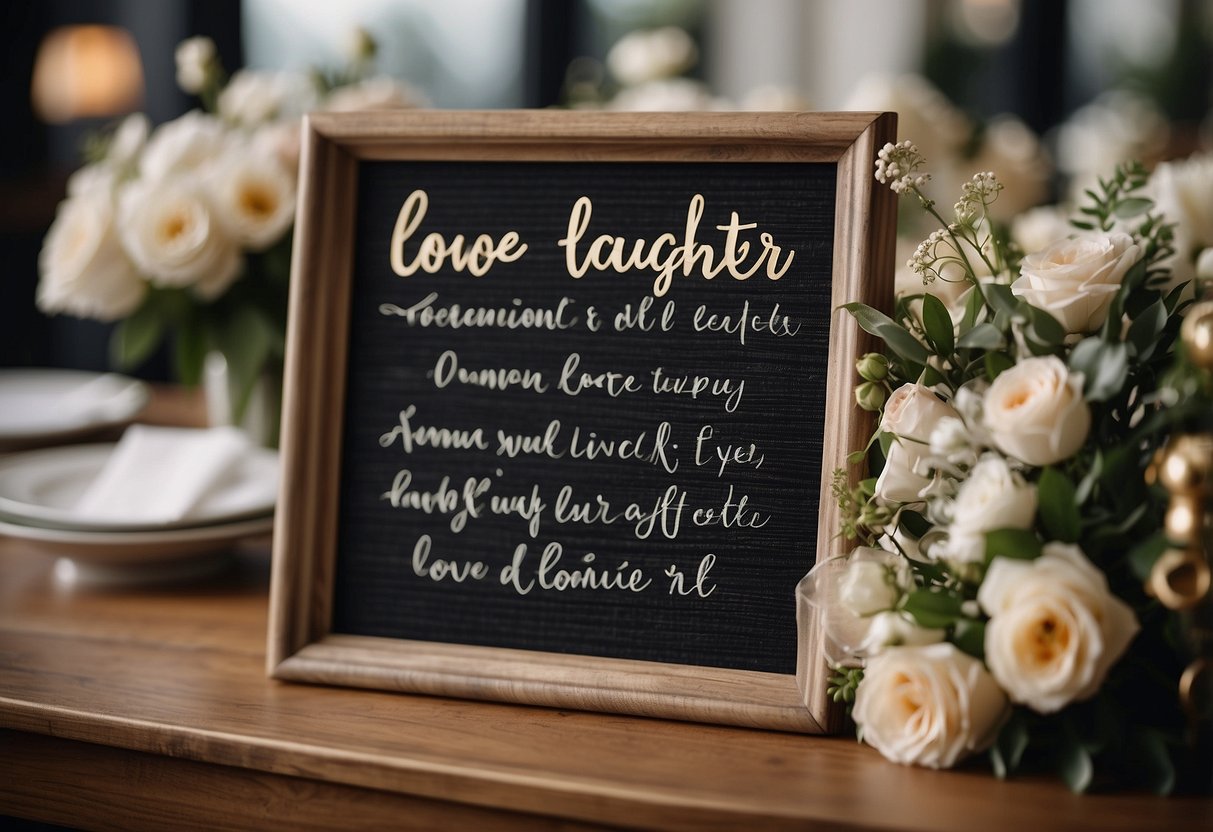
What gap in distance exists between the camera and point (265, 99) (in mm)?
1335

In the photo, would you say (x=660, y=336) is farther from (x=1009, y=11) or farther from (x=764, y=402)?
(x=1009, y=11)

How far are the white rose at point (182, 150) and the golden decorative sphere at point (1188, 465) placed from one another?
1.05 m

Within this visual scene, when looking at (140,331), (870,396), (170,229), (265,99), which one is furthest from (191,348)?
(870,396)

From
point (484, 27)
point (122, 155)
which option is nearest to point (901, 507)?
point (122, 155)

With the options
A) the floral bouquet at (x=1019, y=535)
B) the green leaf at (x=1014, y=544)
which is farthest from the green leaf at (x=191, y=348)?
the green leaf at (x=1014, y=544)

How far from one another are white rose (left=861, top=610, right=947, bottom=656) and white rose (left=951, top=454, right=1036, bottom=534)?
65 mm

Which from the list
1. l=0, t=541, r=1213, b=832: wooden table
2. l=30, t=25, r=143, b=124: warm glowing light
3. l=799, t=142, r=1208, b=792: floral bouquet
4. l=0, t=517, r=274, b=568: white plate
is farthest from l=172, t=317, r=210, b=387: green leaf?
l=30, t=25, r=143, b=124: warm glowing light

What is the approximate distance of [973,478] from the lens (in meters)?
0.62

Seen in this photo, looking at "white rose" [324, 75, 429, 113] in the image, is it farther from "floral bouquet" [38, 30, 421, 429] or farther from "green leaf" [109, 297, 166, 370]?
"green leaf" [109, 297, 166, 370]

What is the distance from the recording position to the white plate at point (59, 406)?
1.45 metres

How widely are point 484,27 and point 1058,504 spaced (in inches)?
182

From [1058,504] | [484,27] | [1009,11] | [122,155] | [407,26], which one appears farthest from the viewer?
[1009,11]

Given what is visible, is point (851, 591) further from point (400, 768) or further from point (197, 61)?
point (197, 61)

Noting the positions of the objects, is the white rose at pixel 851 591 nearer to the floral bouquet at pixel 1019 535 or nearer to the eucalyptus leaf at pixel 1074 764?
the floral bouquet at pixel 1019 535
